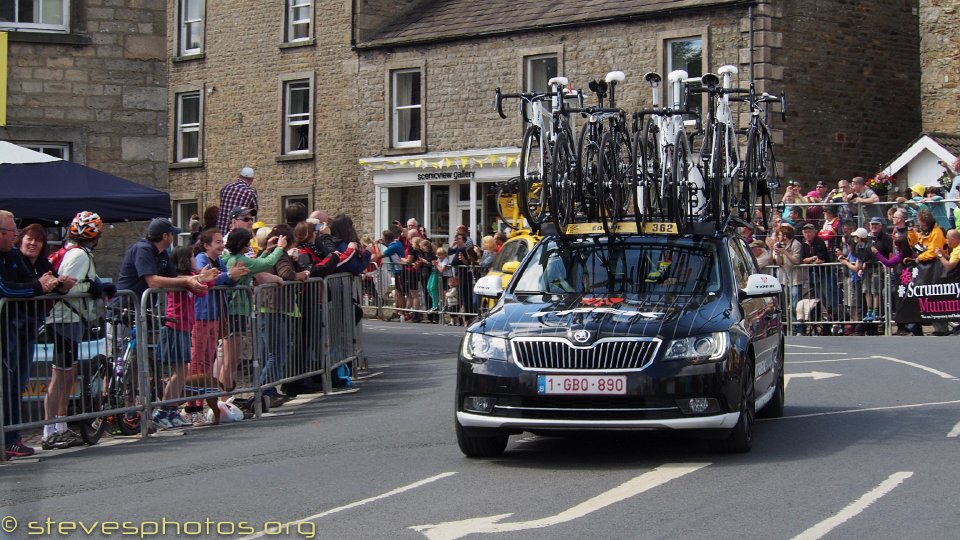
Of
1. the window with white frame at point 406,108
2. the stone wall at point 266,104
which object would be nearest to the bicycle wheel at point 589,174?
the window with white frame at point 406,108

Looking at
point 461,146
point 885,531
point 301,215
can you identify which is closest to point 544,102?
point 301,215

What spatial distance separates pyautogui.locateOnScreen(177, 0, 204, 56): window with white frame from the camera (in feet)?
146

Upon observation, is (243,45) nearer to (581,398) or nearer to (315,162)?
(315,162)

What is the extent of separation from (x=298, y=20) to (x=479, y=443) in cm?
3299

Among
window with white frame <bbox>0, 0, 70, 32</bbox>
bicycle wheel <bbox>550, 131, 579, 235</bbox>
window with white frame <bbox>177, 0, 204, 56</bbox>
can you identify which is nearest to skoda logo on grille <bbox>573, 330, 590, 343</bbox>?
bicycle wheel <bbox>550, 131, 579, 235</bbox>

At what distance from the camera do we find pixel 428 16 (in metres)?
39.8

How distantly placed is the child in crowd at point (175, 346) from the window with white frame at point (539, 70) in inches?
952

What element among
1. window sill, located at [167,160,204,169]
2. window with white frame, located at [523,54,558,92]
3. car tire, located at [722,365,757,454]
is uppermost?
window with white frame, located at [523,54,558,92]

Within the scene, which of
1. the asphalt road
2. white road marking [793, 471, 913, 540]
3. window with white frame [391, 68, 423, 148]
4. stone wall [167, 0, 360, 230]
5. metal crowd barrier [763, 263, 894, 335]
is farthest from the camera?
stone wall [167, 0, 360, 230]

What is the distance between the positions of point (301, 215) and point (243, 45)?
89.8ft

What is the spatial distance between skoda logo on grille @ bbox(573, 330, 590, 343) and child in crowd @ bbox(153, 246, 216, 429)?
4269mm

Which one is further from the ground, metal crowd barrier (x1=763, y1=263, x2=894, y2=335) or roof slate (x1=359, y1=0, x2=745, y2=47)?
roof slate (x1=359, y1=0, x2=745, y2=47)

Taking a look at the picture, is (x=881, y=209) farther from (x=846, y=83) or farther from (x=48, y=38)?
(x=48, y=38)

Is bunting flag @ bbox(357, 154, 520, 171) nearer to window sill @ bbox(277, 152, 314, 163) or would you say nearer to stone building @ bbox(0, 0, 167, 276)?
window sill @ bbox(277, 152, 314, 163)
